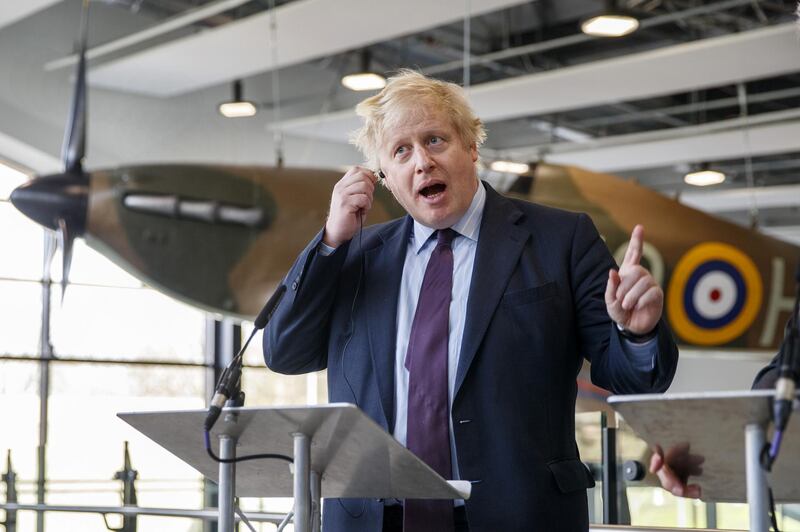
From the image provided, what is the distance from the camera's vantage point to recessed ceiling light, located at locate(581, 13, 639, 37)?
5.80m

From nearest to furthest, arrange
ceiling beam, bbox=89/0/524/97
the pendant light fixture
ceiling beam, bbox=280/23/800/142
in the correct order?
ceiling beam, bbox=89/0/524/97
ceiling beam, bbox=280/23/800/142
the pendant light fixture

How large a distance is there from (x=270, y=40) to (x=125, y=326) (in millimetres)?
4109

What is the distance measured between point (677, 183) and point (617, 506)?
36.0 feet

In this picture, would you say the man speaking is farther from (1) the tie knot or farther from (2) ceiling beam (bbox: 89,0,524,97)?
(2) ceiling beam (bbox: 89,0,524,97)

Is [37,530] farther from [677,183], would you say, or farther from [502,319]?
[677,183]

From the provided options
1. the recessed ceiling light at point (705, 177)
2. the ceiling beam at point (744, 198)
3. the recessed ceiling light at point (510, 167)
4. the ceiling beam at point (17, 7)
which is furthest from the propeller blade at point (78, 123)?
the ceiling beam at point (744, 198)

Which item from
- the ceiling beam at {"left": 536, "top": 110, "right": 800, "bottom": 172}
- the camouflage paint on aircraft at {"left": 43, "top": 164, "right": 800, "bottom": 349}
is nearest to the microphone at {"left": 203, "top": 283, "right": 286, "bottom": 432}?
the camouflage paint on aircraft at {"left": 43, "top": 164, "right": 800, "bottom": 349}

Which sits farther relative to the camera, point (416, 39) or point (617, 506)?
point (416, 39)

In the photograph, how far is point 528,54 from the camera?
9312 mm

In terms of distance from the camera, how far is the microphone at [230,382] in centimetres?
144

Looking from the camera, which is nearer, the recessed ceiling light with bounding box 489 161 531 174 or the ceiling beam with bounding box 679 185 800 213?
the recessed ceiling light with bounding box 489 161 531 174

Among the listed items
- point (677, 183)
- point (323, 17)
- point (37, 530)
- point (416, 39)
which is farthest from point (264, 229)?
point (677, 183)

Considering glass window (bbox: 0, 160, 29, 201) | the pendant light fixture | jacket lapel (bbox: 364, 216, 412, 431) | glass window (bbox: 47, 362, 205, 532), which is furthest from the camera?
glass window (bbox: 47, 362, 205, 532)

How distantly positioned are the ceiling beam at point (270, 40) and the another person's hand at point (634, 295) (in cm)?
520
